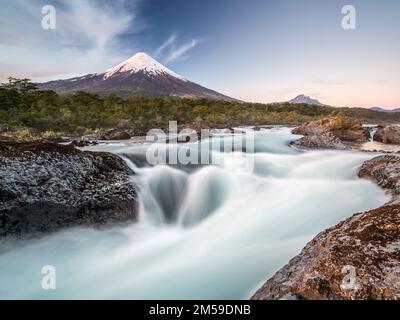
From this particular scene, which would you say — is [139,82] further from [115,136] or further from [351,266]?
[351,266]

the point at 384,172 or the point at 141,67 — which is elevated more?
the point at 141,67

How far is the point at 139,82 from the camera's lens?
504ft

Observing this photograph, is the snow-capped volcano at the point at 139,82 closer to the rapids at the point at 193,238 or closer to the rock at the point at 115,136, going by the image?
the rock at the point at 115,136

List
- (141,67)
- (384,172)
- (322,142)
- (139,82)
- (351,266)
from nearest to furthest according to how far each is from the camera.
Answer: (351,266)
(384,172)
(322,142)
(139,82)
(141,67)

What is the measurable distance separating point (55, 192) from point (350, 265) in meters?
4.86

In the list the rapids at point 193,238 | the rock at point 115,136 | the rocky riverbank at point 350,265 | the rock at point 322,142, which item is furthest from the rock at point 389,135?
the rocky riverbank at point 350,265

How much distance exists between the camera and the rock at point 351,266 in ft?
8.26

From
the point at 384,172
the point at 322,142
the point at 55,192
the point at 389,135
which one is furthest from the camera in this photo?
the point at 389,135

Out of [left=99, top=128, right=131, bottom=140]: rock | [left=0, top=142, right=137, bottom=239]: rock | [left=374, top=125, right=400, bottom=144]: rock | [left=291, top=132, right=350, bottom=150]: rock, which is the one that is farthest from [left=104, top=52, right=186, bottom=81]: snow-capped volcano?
[left=0, top=142, right=137, bottom=239]: rock

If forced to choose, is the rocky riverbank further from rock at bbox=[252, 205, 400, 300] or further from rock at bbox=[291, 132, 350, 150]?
rock at bbox=[291, 132, 350, 150]

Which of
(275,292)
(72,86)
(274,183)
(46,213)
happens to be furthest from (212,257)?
(72,86)

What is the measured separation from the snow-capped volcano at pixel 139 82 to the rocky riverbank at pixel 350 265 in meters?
131

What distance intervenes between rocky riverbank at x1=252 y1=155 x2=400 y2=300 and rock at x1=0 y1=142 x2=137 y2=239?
3.69 meters

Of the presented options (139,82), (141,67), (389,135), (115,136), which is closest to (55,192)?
(115,136)
